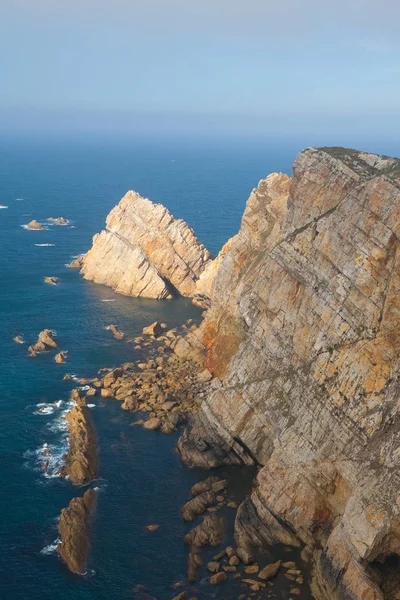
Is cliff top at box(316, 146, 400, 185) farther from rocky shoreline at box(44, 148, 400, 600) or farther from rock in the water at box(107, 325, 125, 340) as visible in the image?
rock in the water at box(107, 325, 125, 340)

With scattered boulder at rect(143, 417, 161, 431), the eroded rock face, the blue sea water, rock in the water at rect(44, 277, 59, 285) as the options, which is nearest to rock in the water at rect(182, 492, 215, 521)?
the blue sea water

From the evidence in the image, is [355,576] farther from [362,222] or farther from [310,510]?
[362,222]

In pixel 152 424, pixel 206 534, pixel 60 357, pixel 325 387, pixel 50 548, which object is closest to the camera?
→ pixel 50 548

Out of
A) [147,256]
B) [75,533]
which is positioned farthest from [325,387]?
[147,256]

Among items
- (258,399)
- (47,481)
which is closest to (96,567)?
(47,481)

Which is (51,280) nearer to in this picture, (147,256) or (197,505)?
(147,256)

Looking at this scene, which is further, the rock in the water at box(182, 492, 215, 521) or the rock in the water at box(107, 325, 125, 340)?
the rock in the water at box(107, 325, 125, 340)

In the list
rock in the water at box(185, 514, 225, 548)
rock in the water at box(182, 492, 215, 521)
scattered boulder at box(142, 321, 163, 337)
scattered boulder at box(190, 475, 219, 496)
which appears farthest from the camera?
scattered boulder at box(142, 321, 163, 337)
